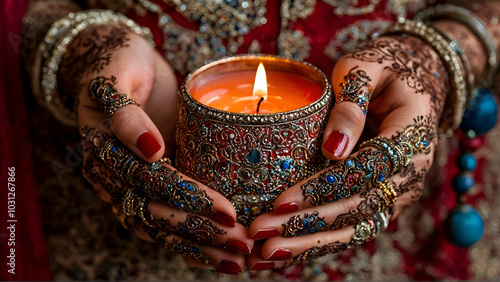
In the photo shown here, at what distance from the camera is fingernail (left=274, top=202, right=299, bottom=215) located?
0.54 metres

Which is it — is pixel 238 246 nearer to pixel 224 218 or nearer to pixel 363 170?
pixel 224 218

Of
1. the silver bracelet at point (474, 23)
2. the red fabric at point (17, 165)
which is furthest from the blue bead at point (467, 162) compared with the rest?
the red fabric at point (17, 165)

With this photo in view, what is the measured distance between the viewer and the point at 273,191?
0.55 metres

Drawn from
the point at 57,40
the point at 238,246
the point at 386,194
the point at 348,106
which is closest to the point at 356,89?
the point at 348,106

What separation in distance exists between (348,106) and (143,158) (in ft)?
0.85

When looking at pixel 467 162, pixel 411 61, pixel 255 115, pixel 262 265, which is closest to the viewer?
pixel 255 115

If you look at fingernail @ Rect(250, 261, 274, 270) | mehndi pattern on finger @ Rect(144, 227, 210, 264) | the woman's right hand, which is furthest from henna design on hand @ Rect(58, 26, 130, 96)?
fingernail @ Rect(250, 261, 274, 270)

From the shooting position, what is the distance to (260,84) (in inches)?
23.4

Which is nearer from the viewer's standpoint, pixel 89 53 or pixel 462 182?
pixel 89 53

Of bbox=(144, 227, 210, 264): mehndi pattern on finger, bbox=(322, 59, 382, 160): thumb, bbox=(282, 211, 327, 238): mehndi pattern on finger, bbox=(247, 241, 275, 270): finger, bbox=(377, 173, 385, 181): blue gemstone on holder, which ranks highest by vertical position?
bbox=(322, 59, 382, 160): thumb

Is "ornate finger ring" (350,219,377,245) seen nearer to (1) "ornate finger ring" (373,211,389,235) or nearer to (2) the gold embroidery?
(1) "ornate finger ring" (373,211,389,235)

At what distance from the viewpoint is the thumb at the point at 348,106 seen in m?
0.56

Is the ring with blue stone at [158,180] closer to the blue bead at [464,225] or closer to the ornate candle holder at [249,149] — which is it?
the ornate candle holder at [249,149]

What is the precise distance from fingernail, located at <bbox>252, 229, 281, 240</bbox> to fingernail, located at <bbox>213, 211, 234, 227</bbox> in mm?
31
